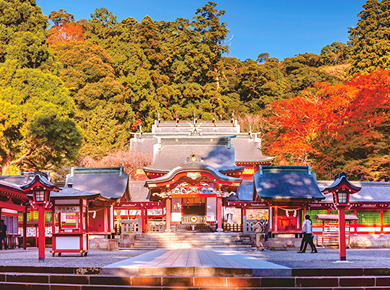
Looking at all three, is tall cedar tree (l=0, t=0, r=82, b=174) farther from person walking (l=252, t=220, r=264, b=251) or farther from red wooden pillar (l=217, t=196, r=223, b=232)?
person walking (l=252, t=220, r=264, b=251)

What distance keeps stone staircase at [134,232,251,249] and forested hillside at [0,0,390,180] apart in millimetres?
7613

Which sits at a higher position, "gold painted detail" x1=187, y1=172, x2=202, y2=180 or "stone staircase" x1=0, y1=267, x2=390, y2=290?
"gold painted detail" x1=187, y1=172, x2=202, y2=180

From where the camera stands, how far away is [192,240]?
20828 millimetres

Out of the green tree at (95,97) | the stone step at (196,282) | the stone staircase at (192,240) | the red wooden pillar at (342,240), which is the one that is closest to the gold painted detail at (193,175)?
the stone staircase at (192,240)

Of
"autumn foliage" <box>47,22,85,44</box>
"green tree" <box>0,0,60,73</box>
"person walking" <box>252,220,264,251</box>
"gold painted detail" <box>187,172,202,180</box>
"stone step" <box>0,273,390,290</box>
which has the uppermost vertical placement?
"autumn foliage" <box>47,22,85,44</box>

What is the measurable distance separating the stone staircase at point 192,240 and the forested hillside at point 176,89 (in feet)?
→ 25.0

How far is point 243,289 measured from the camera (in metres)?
8.85

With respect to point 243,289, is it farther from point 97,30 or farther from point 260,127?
point 97,30

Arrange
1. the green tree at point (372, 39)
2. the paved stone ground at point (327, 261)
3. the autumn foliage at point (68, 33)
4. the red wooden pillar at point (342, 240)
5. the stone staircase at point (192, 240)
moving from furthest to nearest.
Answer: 1. the autumn foliage at point (68, 33)
2. the green tree at point (372, 39)
3. the stone staircase at point (192, 240)
4. the red wooden pillar at point (342, 240)
5. the paved stone ground at point (327, 261)

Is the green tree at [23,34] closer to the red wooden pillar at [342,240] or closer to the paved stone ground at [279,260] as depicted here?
the paved stone ground at [279,260]

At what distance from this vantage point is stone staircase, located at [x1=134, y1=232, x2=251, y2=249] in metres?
20.6

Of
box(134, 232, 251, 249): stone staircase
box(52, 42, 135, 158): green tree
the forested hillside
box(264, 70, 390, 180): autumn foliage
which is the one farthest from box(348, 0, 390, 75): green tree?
box(134, 232, 251, 249): stone staircase

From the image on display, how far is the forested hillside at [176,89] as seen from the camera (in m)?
25.9

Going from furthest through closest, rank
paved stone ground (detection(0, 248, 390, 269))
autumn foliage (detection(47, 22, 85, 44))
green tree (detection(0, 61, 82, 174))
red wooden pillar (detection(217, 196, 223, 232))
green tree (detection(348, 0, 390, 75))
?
autumn foliage (detection(47, 22, 85, 44)) < green tree (detection(348, 0, 390, 75)) < green tree (detection(0, 61, 82, 174)) < red wooden pillar (detection(217, 196, 223, 232)) < paved stone ground (detection(0, 248, 390, 269))
